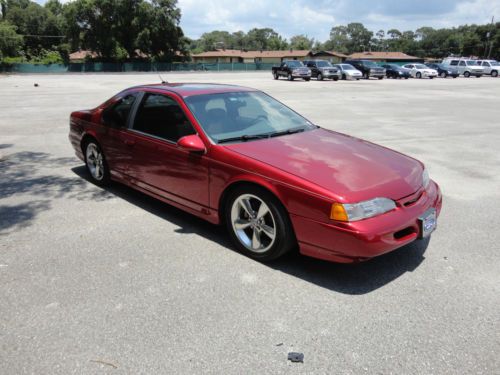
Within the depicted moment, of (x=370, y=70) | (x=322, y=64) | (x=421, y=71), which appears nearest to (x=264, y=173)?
(x=322, y=64)

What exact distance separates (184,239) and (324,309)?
1.72 m

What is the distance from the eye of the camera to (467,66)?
44094 millimetres

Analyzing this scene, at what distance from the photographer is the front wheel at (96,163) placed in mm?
5711

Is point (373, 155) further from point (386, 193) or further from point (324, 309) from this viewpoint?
point (324, 309)

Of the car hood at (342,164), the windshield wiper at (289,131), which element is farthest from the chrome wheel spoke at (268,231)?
the windshield wiper at (289,131)

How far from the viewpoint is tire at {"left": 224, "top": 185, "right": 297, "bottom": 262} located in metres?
3.53

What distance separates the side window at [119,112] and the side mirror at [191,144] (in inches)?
55.2

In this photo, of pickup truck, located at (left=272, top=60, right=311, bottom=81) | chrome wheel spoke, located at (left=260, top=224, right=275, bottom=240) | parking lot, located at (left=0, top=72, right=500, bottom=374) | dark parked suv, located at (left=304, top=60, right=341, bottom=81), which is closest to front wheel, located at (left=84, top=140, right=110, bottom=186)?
parking lot, located at (left=0, top=72, right=500, bottom=374)

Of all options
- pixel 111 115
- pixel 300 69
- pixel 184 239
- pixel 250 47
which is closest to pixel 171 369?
pixel 184 239

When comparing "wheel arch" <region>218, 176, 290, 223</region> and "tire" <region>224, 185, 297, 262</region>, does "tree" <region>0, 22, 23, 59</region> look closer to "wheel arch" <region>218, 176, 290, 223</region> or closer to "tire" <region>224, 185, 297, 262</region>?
"wheel arch" <region>218, 176, 290, 223</region>

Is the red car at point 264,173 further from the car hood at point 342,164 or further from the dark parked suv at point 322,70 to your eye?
the dark parked suv at point 322,70

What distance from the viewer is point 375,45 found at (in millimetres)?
180375

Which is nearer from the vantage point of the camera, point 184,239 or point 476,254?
point 476,254

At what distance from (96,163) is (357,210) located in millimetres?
4009
